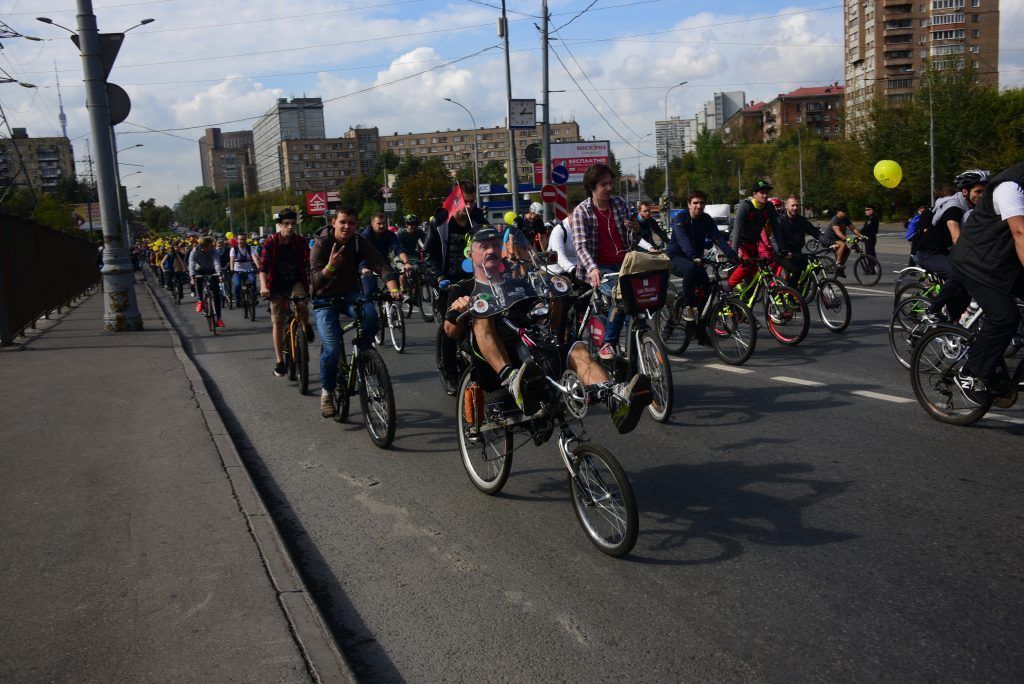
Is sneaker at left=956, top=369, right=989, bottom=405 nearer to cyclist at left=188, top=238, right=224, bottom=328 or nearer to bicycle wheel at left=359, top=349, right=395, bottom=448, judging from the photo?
bicycle wheel at left=359, top=349, right=395, bottom=448

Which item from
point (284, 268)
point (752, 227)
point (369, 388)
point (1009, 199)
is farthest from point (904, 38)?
point (369, 388)

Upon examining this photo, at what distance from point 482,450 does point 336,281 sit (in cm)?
296

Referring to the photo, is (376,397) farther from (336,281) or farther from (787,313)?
(787,313)

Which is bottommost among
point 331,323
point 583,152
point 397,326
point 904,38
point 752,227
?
point 397,326

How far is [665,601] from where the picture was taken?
4.15 m

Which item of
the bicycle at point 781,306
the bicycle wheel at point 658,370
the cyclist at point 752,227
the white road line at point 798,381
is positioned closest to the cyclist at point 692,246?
the bicycle at point 781,306

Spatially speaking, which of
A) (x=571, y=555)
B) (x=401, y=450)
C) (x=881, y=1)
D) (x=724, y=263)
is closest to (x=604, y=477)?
(x=571, y=555)

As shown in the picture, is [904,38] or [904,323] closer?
[904,323]

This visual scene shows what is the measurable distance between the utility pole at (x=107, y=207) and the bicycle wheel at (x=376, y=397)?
10.3m

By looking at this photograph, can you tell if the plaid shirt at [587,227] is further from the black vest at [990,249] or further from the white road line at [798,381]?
the black vest at [990,249]

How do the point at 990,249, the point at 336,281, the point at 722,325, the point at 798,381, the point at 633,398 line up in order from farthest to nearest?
the point at 722,325 < the point at 798,381 < the point at 336,281 < the point at 990,249 < the point at 633,398

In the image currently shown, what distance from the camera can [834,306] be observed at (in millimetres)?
12352

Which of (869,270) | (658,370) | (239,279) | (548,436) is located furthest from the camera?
(239,279)

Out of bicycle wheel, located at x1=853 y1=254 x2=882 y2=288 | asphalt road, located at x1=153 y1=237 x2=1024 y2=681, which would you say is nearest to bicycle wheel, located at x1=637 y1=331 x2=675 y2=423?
asphalt road, located at x1=153 y1=237 x2=1024 y2=681
